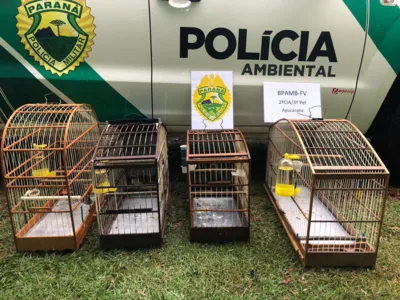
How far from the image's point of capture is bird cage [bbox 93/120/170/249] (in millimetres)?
2104

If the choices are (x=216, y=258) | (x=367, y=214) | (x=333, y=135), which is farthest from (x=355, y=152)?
(x=216, y=258)

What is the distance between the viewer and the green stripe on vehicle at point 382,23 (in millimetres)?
2627

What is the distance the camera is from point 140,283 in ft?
6.26

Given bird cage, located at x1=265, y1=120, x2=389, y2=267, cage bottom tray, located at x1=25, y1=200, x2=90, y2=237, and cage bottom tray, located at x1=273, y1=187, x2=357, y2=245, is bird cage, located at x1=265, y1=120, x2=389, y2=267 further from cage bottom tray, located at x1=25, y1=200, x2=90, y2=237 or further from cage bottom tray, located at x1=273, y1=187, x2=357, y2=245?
cage bottom tray, located at x1=25, y1=200, x2=90, y2=237

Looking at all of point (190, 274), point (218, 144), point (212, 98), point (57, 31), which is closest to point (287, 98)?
point (212, 98)

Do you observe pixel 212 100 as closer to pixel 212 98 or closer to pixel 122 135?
pixel 212 98

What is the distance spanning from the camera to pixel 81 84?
8.82 feet

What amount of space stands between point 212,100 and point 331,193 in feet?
4.03

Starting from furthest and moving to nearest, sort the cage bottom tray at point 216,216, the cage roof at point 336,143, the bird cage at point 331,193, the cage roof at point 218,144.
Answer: the cage bottom tray at point 216,216 < the cage roof at point 218,144 < the cage roof at point 336,143 < the bird cage at point 331,193

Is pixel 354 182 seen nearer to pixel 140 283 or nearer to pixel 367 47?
pixel 367 47

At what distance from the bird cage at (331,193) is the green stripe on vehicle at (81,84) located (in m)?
1.33

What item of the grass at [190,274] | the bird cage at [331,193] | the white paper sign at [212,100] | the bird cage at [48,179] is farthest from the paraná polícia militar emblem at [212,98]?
the grass at [190,274]

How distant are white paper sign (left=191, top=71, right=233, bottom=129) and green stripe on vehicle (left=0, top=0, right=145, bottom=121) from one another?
0.50 metres

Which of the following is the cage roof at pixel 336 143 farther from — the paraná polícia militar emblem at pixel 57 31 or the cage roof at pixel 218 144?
the paraná polícia militar emblem at pixel 57 31
